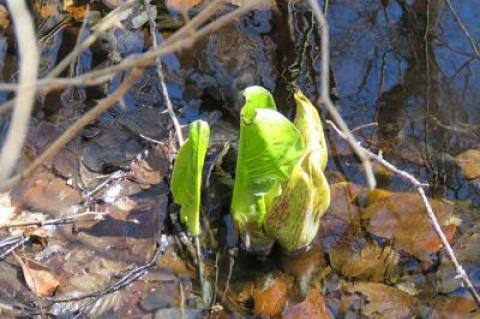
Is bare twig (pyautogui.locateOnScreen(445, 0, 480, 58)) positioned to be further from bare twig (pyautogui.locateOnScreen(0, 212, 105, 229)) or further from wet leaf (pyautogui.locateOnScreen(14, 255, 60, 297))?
wet leaf (pyautogui.locateOnScreen(14, 255, 60, 297))

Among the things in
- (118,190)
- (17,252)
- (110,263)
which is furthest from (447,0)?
(17,252)

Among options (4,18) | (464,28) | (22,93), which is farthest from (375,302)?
(4,18)

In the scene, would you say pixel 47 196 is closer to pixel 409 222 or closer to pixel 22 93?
pixel 409 222

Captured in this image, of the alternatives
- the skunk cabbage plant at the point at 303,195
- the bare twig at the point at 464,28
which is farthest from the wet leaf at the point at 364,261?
the bare twig at the point at 464,28

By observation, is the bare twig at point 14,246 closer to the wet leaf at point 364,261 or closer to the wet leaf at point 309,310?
the wet leaf at point 309,310

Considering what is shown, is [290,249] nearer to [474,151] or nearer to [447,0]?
[474,151]

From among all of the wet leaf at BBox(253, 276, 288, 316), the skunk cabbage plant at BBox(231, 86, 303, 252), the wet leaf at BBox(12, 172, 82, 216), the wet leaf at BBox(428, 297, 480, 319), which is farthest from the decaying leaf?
the wet leaf at BBox(428, 297, 480, 319)
